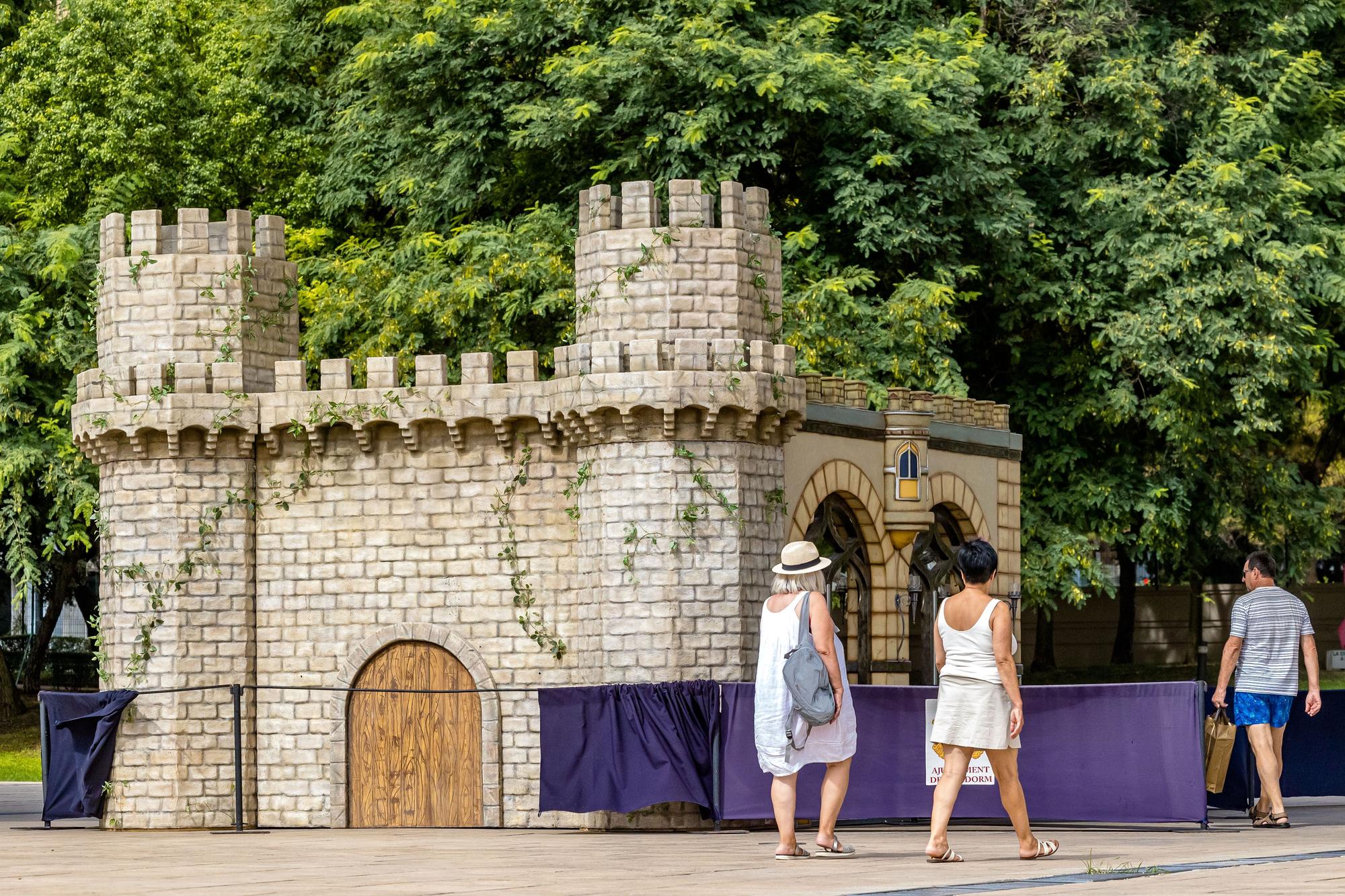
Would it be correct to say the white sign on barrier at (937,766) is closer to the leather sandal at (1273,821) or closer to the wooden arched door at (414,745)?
the leather sandal at (1273,821)

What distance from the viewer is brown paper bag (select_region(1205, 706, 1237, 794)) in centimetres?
1566

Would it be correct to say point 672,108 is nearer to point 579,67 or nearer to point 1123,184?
point 579,67

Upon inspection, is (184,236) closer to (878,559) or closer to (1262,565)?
(878,559)

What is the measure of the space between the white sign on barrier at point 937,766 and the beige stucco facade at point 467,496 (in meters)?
1.93

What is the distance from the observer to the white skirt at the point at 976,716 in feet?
40.0

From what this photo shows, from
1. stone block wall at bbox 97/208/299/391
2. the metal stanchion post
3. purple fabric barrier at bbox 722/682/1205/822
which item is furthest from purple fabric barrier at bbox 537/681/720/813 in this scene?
stone block wall at bbox 97/208/299/391

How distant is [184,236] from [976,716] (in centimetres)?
1017

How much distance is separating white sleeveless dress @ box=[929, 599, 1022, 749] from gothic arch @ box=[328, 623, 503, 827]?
20.7 ft

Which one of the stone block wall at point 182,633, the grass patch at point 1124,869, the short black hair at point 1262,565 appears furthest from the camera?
the stone block wall at point 182,633

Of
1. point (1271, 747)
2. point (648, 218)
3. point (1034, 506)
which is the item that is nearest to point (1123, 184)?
point (1034, 506)

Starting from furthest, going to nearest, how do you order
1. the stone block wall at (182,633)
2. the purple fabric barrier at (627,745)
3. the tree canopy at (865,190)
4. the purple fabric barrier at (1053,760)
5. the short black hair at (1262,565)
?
1. the tree canopy at (865,190)
2. the stone block wall at (182,633)
3. the purple fabric barrier at (627,745)
4. the purple fabric barrier at (1053,760)
5. the short black hair at (1262,565)

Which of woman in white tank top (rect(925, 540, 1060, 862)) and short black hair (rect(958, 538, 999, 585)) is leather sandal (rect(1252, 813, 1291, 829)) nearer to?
woman in white tank top (rect(925, 540, 1060, 862))

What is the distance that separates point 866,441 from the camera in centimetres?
1938

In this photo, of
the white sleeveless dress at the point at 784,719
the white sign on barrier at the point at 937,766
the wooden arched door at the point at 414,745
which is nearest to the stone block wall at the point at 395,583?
the wooden arched door at the point at 414,745
